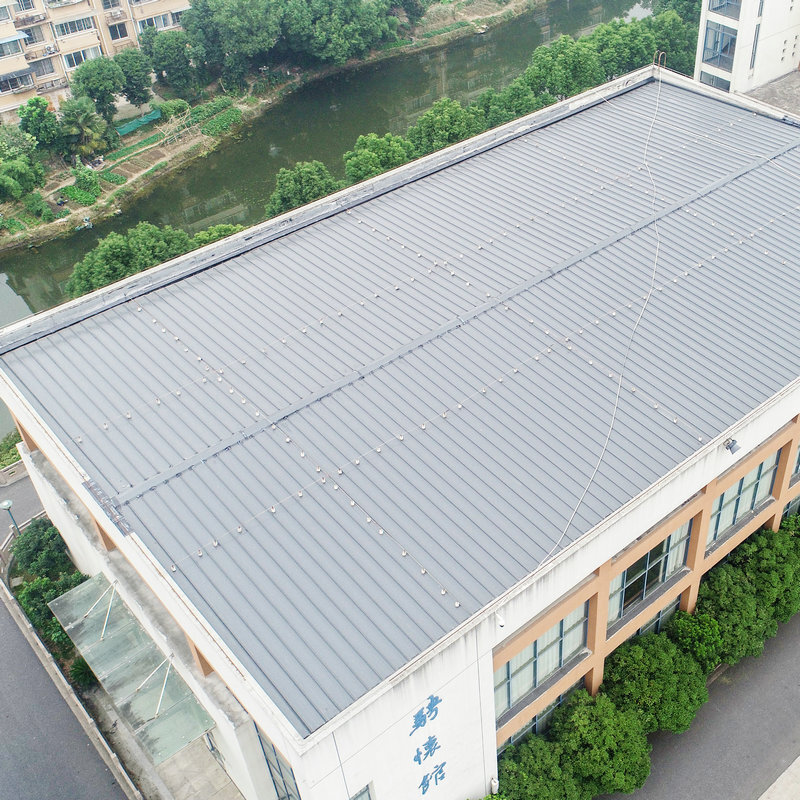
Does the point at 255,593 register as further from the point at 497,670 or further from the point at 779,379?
the point at 779,379

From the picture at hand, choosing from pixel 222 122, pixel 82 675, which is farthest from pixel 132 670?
pixel 222 122

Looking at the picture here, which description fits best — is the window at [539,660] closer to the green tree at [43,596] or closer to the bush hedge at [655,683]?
the bush hedge at [655,683]

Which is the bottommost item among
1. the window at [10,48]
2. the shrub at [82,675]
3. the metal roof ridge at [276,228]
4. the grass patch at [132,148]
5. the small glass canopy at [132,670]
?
the shrub at [82,675]

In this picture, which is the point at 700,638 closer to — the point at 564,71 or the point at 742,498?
the point at 742,498

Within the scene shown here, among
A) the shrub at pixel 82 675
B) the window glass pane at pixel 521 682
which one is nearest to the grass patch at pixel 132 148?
the shrub at pixel 82 675

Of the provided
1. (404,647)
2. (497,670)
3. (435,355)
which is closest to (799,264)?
(435,355)
